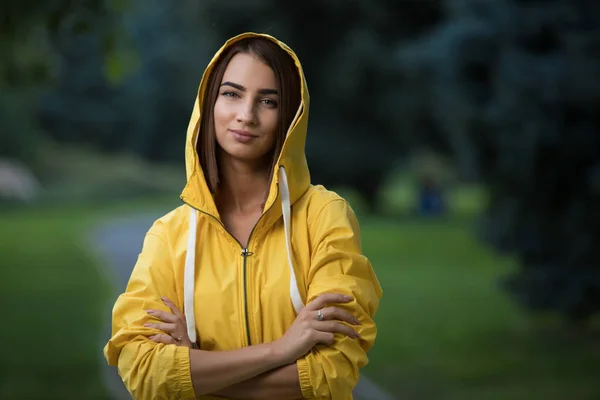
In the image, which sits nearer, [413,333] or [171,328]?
[171,328]

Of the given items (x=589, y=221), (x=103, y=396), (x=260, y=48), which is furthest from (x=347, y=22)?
(x=260, y=48)

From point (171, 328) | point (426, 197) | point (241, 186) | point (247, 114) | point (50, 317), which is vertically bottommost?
point (50, 317)

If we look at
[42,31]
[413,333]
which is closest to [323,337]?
[413,333]

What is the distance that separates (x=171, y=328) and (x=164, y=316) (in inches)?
1.6

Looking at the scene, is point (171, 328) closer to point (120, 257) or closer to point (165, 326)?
point (165, 326)

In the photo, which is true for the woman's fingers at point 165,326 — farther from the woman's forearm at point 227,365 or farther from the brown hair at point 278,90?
the brown hair at point 278,90

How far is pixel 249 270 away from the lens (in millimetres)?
2643

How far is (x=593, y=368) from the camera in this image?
Answer: 852 centimetres

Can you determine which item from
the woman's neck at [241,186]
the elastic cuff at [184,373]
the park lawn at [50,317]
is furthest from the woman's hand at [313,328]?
the park lawn at [50,317]

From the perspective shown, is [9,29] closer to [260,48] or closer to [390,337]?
[260,48]

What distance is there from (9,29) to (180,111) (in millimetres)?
26422

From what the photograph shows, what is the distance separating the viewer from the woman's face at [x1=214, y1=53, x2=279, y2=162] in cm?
267

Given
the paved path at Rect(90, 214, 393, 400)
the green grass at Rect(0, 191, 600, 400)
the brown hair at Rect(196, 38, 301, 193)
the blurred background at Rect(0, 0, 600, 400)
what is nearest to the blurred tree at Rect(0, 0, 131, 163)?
the blurred background at Rect(0, 0, 600, 400)

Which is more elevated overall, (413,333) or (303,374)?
(303,374)
